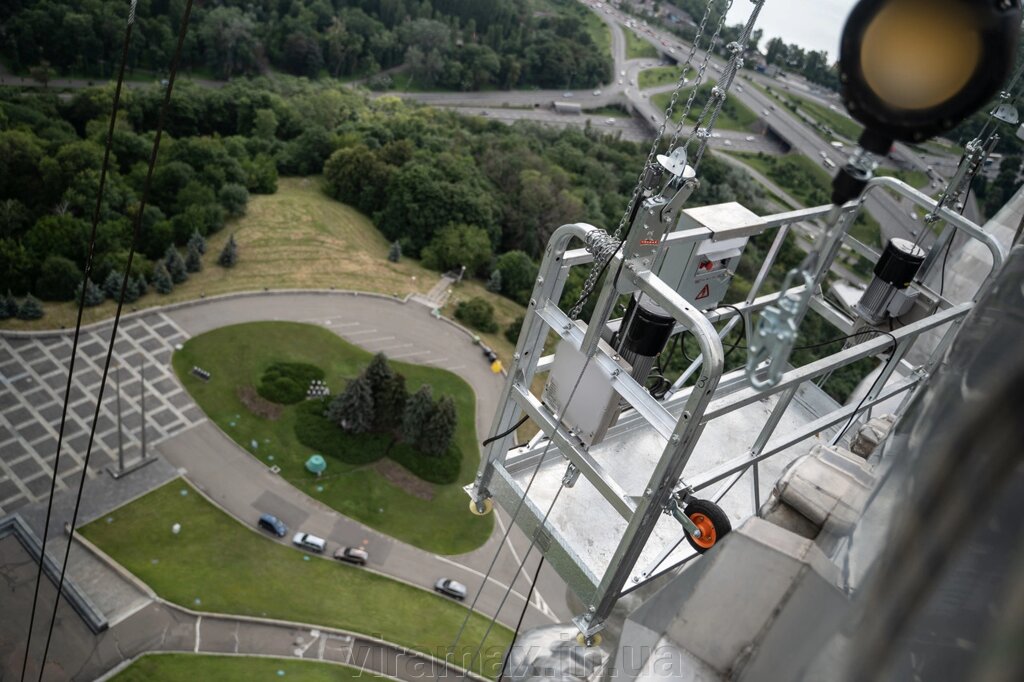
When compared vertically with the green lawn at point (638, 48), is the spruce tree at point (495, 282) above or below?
below

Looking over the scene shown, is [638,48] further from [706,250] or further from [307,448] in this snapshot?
[706,250]

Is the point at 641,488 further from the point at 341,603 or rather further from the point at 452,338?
the point at 452,338

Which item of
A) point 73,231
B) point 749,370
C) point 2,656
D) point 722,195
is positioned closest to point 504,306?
point 722,195

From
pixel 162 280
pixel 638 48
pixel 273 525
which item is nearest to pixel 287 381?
pixel 273 525

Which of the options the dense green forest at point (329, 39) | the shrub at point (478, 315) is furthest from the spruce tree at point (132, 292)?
the dense green forest at point (329, 39)

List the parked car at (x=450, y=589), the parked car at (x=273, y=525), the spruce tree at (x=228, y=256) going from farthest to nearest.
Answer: the spruce tree at (x=228, y=256)
the parked car at (x=273, y=525)
the parked car at (x=450, y=589)

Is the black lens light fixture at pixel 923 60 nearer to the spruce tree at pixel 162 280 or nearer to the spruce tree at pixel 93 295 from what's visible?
the spruce tree at pixel 93 295

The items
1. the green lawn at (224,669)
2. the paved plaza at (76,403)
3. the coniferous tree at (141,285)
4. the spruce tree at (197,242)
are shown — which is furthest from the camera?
the spruce tree at (197,242)
